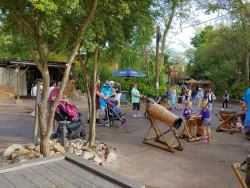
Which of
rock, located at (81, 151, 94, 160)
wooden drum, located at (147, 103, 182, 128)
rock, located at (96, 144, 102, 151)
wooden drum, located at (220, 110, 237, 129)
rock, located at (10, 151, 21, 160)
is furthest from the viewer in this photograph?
wooden drum, located at (220, 110, 237, 129)

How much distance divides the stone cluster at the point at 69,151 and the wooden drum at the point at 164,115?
1.64 meters

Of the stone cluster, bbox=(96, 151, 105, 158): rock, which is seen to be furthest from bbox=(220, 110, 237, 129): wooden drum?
bbox=(96, 151, 105, 158): rock

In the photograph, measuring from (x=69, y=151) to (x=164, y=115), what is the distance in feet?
8.97

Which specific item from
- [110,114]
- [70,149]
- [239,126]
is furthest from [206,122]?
[70,149]

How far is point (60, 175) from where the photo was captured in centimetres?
283

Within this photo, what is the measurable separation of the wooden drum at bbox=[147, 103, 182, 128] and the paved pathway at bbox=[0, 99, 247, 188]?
2.63 ft

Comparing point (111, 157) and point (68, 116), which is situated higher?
point (68, 116)

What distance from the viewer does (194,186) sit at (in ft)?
12.9

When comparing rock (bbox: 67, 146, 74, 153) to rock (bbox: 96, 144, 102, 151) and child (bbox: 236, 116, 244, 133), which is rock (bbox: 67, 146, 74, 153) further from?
child (bbox: 236, 116, 244, 133)

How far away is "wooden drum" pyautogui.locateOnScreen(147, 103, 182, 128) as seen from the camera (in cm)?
599

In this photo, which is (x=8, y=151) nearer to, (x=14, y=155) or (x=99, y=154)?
(x=14, y=155)

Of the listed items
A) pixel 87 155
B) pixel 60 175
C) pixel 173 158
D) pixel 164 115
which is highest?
pixel 164 115

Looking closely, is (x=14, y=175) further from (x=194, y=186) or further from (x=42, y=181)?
(x=194, y=186)

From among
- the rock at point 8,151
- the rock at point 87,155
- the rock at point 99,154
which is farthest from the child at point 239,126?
the rock at point 8,151
